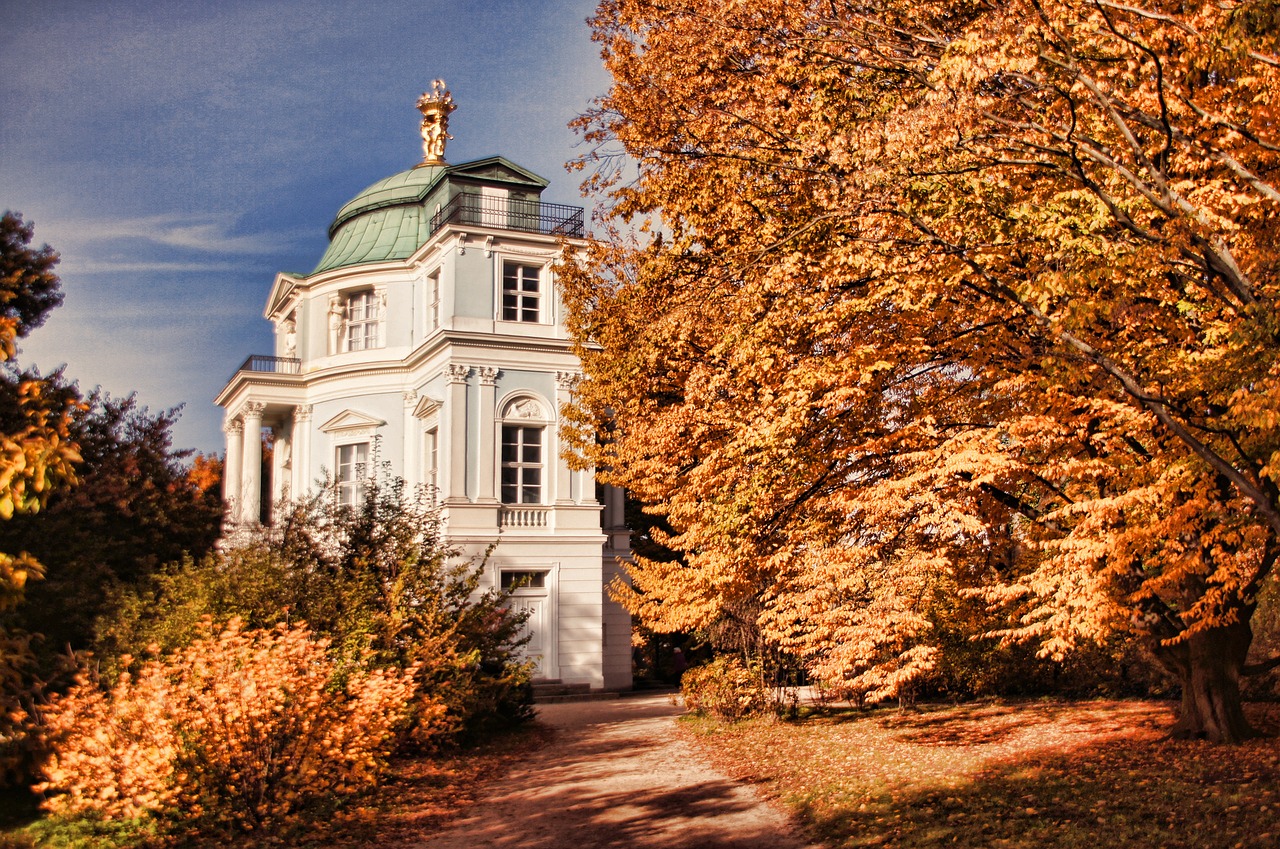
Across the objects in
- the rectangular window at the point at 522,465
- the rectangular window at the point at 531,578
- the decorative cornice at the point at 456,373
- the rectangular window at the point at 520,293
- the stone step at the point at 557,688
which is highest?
the rectangular window at the point at 520,293

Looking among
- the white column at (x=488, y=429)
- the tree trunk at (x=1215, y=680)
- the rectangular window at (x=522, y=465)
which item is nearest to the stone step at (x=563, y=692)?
the rectangular window at (x=522, y=465)

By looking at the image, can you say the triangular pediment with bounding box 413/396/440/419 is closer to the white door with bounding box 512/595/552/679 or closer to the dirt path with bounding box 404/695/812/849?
the white door with bounding box 512/595/552/679

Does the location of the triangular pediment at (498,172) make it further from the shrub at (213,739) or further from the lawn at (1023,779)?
the shrub at (213,739)

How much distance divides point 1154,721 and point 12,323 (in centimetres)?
1393

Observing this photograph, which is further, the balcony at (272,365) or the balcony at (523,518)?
the balcony at (272,365)

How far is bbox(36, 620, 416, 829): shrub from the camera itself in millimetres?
8914

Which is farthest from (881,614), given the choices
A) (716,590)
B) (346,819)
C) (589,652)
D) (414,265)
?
(414,265)

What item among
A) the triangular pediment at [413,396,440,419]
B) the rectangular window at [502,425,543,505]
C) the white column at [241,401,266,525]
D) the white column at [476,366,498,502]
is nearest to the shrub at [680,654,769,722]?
the white column at [476,366,498,502]

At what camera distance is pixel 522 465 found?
28578 millimetres

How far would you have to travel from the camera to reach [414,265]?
31.0m

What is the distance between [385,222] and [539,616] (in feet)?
45.6

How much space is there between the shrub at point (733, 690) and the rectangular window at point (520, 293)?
1410 centimetres

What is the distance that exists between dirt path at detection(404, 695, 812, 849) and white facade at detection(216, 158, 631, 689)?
11475mm

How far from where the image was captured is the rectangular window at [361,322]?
105ft
